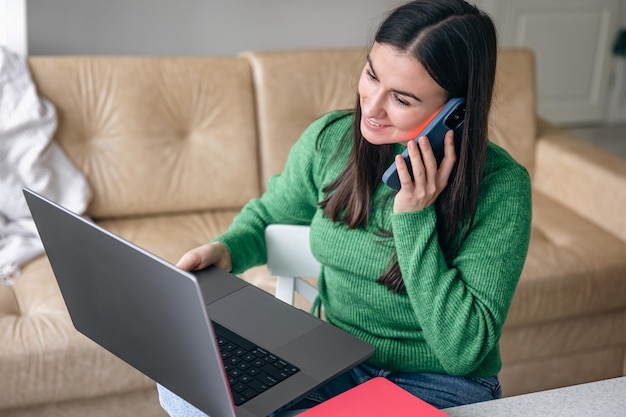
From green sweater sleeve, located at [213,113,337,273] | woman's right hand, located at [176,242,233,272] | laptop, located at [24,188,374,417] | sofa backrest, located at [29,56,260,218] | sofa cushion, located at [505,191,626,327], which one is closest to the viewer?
laptop, located at [24,188,374,417]

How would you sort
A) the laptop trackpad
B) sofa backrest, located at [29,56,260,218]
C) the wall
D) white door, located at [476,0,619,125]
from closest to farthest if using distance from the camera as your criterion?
the laptop trackpad
sofa backrest, located at [29,56,260,218]
the wall
white door, located at [476,0,619,125]

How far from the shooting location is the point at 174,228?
2279 millimetres

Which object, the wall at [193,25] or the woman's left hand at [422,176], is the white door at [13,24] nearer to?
the wall at [193,25]

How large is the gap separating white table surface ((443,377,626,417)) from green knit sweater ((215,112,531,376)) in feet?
0.59

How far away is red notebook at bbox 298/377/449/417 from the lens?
3.19ft

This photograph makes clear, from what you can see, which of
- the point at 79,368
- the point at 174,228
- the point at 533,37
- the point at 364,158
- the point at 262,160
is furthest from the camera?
the point at 533,37

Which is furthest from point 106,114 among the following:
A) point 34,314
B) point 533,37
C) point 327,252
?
point 533,37

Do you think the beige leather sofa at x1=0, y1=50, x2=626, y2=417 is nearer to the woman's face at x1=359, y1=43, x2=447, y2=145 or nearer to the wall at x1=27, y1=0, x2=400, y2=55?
the wall at x1=27, y1=0, x2=400, y2=55

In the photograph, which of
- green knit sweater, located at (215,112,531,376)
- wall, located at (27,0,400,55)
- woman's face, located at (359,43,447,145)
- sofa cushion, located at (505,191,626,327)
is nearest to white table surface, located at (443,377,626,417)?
green knit sweater, located at (215,112,531,376)

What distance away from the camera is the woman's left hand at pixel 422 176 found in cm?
122

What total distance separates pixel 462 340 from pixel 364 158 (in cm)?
35

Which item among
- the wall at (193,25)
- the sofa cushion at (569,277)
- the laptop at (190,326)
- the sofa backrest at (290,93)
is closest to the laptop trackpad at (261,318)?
the laptop at (190,326)

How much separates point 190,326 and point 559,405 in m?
0.51

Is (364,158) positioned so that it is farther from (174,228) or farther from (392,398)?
(174,228)
